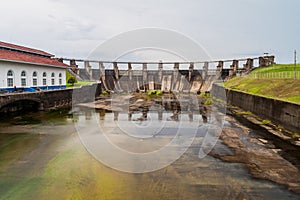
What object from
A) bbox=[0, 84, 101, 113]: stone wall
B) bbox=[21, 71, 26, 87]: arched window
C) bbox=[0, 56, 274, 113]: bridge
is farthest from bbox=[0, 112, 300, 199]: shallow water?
bbox=[0, 56, 274, 113]: bridge

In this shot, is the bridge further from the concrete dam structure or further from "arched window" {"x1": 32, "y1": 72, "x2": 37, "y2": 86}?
"arched window" {"x1": 32, "y1": 72, "x2": 37, "y2": 86}

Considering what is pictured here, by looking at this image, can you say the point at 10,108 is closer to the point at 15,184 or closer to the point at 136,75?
the point at 15,184

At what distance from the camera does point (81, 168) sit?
26.5ft

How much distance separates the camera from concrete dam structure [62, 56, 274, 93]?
45.2 meters

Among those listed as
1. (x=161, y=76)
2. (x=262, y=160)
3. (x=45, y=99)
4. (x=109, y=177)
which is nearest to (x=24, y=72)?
(x=45, y=99)

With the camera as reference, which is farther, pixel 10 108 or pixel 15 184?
pixel 10 108

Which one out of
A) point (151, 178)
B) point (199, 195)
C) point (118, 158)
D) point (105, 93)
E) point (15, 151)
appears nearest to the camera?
point (199, 195)

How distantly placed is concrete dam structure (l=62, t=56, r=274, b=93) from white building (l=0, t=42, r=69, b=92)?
1653 cm

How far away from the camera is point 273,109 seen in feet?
50.2

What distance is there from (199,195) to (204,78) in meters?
41.4

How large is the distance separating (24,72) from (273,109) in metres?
20.1

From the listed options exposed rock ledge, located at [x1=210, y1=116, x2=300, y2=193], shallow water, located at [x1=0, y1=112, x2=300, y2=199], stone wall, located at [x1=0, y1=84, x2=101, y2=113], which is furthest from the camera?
stone wall, located at [x1=0, y1=84, x2=101, y2=113]

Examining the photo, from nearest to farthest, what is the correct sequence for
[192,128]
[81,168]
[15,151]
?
[81,168] → [15,151] → [192,128]

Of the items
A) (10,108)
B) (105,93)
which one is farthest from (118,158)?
(105,93)
